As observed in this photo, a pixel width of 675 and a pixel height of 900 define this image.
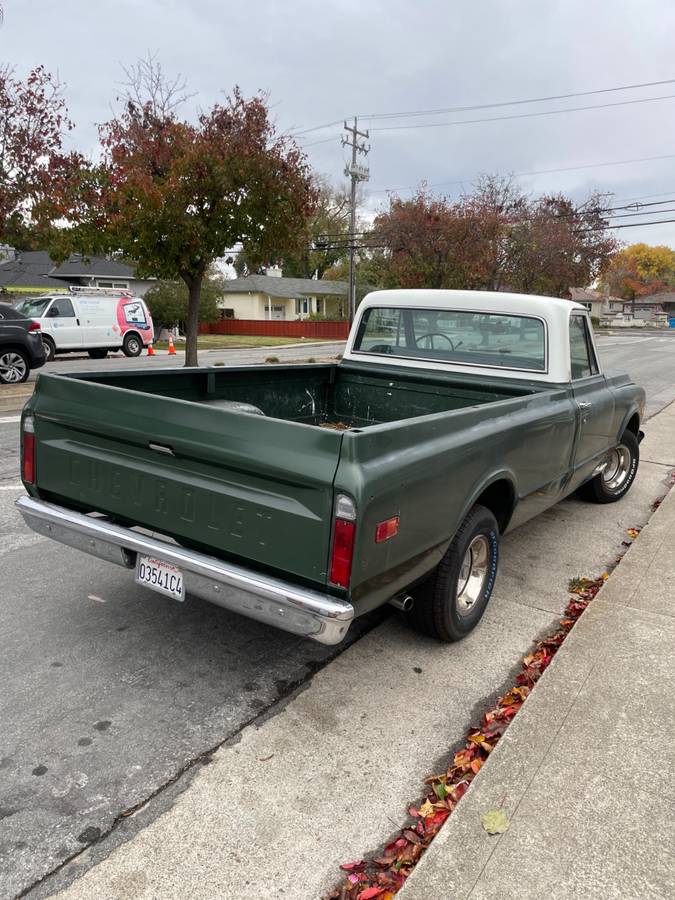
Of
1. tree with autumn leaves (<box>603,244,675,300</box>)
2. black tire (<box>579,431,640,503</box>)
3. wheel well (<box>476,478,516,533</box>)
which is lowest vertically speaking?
black tire (<box>579,431,640,503</box>)

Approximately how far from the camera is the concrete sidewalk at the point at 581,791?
205cm

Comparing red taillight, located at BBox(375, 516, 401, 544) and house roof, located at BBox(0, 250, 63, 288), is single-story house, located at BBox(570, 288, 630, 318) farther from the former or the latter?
red taillight, located at BBox(375, 516, 401, 544)

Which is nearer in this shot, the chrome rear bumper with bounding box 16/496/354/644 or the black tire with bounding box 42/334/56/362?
the chrome rear bumper with bounding box 16/496/354/644

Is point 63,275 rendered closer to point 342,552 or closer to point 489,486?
point 489,486

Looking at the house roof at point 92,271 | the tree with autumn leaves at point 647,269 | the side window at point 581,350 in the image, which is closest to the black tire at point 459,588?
the side window at point 581,350

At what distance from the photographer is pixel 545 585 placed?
15.0 feet

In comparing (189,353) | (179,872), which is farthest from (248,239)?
(179,872)

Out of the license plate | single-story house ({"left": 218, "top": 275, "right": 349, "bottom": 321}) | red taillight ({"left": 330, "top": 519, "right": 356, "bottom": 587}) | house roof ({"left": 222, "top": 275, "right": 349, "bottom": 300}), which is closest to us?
red taillight ({"left": 330, "top": 519, "right": 356, "bottom": 587})

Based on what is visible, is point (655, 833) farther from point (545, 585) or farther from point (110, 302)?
point (110, 302)

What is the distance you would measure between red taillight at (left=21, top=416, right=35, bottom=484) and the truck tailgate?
6 cm

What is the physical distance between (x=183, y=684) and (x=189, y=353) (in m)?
13.5

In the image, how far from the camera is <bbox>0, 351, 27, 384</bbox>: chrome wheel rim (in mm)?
13633

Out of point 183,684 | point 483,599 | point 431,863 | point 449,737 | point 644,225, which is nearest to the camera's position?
point 431,863

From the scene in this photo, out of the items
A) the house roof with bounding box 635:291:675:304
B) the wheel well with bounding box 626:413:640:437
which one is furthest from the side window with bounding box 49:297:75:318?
the house roof with bounding box 635:291:675:304
